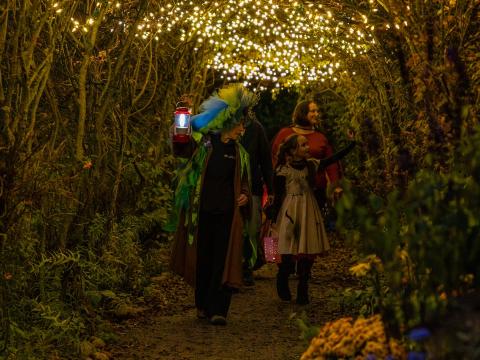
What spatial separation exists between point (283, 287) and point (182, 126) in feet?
6.63

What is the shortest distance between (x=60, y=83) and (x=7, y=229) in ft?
14.1

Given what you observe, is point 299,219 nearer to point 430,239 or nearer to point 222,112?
point 222,112

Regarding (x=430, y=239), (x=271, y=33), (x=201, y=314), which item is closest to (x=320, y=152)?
(x=201, y=314)

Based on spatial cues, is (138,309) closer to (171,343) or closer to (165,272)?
(171,343)

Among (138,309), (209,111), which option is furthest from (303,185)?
(138,309)

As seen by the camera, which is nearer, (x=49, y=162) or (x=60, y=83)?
(x=49, y=162)

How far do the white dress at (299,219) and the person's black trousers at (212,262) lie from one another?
98 cm

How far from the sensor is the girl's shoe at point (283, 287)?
9.24 metres

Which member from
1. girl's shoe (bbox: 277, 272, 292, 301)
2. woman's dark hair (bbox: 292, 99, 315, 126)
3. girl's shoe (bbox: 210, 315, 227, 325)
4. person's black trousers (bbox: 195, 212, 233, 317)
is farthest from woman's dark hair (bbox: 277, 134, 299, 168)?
girl's shoe (bbox: 210, 315, 227, 325)

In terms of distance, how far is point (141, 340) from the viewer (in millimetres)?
7602

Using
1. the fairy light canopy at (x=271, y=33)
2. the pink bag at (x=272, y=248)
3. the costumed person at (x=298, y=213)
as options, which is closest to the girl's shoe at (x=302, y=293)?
the costumed person at (x=298, y=213)

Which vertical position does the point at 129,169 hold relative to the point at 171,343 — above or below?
above

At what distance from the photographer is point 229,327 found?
812 centimetres

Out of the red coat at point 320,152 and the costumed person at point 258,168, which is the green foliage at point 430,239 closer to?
the costumed person at point 258,168
